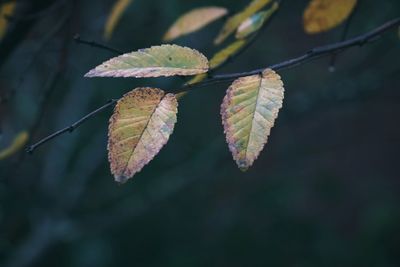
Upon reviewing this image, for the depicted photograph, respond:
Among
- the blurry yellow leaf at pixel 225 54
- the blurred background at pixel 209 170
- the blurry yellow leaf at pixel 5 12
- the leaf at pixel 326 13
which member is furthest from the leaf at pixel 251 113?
the blurred background at pixel 209 170

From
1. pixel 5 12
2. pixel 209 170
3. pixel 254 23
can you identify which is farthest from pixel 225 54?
pixel 209 170

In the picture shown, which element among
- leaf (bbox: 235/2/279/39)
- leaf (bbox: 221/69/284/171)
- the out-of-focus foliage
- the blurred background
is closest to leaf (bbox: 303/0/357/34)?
leaf (bbox: 235/2/279/39)

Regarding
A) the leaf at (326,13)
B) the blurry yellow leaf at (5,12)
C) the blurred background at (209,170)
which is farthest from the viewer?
the blurred background at (209,170)

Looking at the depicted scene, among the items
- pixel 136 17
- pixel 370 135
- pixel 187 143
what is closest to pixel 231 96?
pixel 136 17

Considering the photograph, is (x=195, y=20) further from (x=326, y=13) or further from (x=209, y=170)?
(x=209, y=170)

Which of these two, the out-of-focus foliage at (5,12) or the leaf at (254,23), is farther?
the out-of-focus foliage at (5,12)

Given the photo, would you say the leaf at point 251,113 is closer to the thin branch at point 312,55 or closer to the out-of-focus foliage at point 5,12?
the thin branch at point 312,55

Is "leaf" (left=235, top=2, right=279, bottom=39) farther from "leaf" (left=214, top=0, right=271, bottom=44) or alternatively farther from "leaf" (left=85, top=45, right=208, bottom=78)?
"leaf" (left=85, top=45, right=208, bottom=78)
